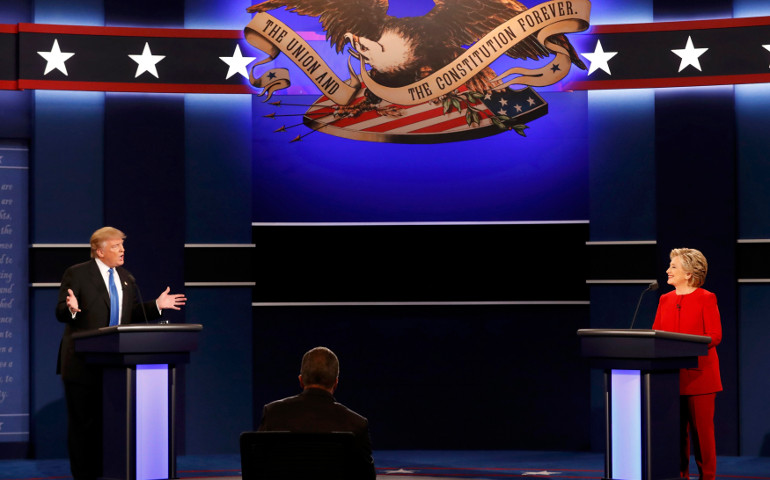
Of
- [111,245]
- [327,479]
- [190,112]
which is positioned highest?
[190,112]

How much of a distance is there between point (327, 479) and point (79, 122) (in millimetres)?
5083

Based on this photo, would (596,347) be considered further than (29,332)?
No

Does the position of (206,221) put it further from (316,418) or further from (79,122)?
(316,418)

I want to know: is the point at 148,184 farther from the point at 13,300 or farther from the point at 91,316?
the point at 91,316

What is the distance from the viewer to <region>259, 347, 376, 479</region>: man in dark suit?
2.69m

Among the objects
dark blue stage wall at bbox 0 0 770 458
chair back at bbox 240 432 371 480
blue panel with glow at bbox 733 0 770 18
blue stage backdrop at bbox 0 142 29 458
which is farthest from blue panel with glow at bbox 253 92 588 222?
chair back at bbox 240 432 371 480

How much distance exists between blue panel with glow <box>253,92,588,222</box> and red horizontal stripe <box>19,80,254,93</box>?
0.28 m

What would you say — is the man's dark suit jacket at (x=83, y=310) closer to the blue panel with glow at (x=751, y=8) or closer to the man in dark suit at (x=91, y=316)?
the man in dark suit at (x=91, y=316)

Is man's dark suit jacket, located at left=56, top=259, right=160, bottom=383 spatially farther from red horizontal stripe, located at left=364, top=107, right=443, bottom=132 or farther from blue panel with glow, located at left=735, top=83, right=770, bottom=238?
blue panel with glow, located at left=735, top=83, right=770, bottom=238

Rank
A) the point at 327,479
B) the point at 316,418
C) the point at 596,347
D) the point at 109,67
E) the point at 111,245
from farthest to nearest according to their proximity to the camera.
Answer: the point at 109,67
the point at 111,245
the point at 596,347
the point at 316,418
the point at 327,479

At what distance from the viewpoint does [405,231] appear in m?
6.95

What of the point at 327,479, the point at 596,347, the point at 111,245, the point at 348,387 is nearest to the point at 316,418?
the point at 327,479

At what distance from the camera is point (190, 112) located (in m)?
6.90

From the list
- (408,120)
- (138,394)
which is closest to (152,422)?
(138,394)
